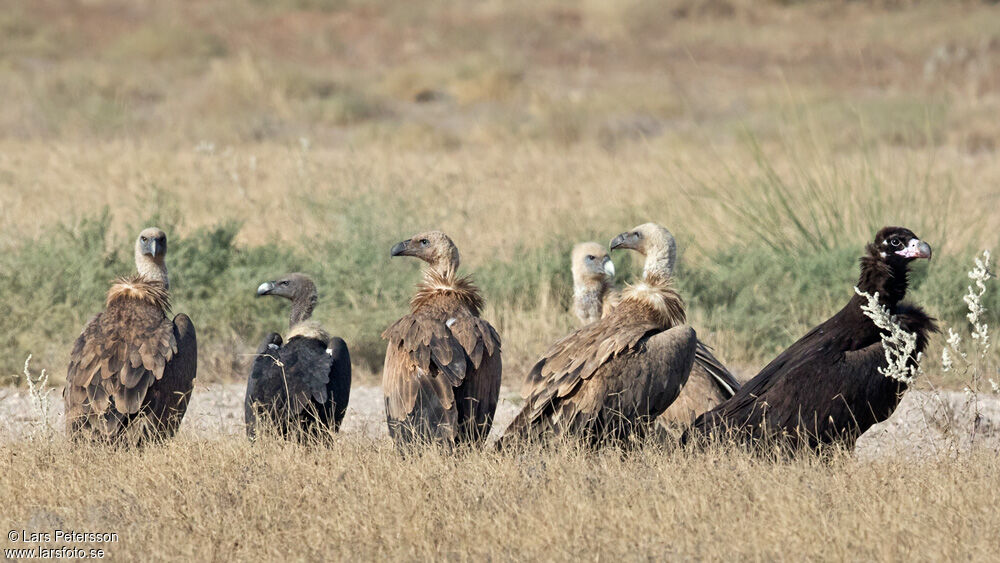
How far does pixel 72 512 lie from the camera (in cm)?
522

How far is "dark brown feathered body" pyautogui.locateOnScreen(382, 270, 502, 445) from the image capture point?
6.05 metres

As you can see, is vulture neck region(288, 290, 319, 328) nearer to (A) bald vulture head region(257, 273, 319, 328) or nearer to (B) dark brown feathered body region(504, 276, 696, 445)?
(A) bald vulture head region(257, 273, 319, 328)

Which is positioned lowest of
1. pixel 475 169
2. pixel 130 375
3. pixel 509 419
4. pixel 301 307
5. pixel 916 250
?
pixel 509 419

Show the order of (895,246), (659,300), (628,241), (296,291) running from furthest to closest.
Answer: (296,291) → (628,241) → (659,300) → (895,246)

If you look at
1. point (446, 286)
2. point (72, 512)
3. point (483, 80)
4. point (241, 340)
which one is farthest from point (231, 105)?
point (72, 512)

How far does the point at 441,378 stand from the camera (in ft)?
19.8

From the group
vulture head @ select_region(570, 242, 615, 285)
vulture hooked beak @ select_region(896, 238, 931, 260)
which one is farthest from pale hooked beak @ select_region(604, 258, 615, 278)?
vulture hooked beak @ select_region(896, 238, 931, 260)

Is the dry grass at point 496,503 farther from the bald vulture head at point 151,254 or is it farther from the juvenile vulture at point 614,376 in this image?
the bald vulture head at point 151,254

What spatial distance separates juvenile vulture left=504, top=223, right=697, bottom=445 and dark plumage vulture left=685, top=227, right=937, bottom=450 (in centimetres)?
29

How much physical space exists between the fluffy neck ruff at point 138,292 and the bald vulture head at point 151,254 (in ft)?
0.62

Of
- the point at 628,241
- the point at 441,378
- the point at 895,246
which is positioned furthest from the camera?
the point at 628,241

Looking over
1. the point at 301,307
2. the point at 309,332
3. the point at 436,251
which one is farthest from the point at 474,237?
the point at 309,332

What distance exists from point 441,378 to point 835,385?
180 centimetres

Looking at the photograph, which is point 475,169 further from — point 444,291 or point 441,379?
point 441,379
